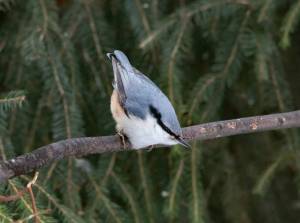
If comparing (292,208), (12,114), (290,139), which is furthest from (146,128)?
(292,208)

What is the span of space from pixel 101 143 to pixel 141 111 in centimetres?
19

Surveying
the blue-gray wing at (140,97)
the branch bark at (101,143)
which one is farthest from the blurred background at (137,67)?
the branch bark at (101,143)

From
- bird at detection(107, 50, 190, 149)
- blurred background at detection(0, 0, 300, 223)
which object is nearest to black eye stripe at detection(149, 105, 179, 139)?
bird at detection(107, 50, 190, 149)

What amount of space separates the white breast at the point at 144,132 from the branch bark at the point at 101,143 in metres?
0.04

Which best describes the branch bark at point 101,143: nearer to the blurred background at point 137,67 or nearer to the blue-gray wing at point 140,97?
the blue-gray wing at point 140,97

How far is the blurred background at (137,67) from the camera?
6.72 feet

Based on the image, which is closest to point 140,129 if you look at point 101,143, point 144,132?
point 144,132

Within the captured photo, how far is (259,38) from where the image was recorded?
217 centimetres

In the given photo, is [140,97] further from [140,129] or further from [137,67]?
[137,67]

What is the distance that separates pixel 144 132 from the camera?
5.62 feet

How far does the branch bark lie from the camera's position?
54.9 inches

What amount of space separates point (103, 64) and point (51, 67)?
0.80 ft

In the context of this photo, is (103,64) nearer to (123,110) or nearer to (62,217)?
(123,110)

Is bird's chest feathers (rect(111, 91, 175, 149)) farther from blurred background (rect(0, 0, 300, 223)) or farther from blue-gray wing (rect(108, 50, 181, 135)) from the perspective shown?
blurred background (rect(0, 0, 300, 223))
